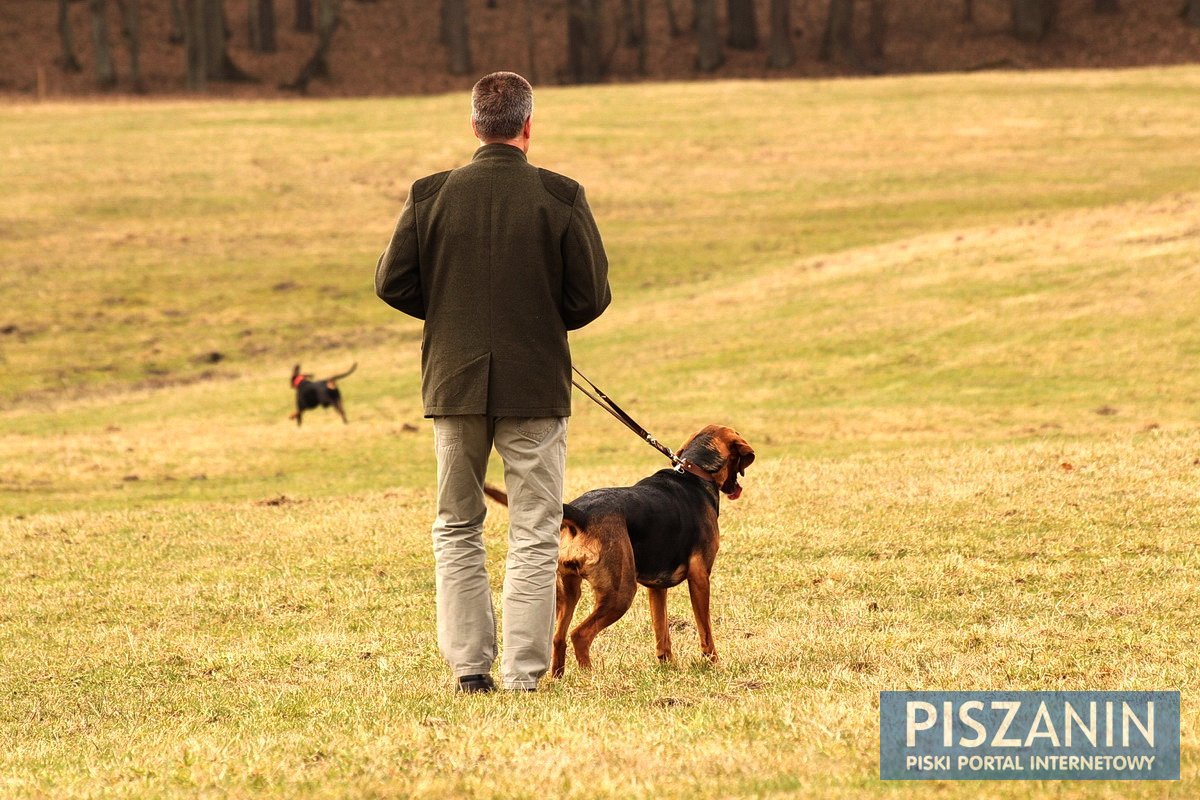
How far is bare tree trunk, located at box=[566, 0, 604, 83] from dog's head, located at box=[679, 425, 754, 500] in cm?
5207

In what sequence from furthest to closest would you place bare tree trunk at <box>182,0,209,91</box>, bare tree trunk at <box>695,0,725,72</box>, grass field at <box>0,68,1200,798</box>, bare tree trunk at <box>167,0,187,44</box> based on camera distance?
bare tree trunk at <box>167,0,187,44</box> < bare tree trunk at <box>695,0,725,72</box> < bare tree trunk at <box>182,0,209,91</box> < grass field at <box>0,68,1200,798</box>

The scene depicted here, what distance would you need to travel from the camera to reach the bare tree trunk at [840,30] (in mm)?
58938

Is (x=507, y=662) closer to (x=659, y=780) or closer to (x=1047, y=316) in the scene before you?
(x=659, y=780)

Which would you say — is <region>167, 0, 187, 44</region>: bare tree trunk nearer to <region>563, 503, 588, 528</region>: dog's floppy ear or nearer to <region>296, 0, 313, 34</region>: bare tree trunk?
<region>296, 0, 313, 34</region>: bare tree trunk

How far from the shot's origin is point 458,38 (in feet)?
198

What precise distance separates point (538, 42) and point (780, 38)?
12.0 metres

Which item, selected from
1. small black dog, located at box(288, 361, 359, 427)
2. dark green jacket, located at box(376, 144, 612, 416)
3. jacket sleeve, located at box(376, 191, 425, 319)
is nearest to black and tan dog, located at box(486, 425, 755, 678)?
dark green jacket, located at box(376, 144, 612, 416)

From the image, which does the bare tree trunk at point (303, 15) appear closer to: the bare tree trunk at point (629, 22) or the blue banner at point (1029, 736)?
the bare tree trunk at point (629, 22)

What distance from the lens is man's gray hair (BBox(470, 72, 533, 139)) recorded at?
20.1 ft

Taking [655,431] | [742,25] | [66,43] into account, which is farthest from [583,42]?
[655,431]

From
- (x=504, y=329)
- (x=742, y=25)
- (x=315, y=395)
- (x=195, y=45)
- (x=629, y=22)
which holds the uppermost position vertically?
(x=629, y=22)

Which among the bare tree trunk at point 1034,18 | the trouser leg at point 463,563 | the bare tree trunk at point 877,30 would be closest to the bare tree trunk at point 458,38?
the bare tree trunk at point 877,30

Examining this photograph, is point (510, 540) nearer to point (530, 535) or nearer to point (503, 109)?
point (530, 535)

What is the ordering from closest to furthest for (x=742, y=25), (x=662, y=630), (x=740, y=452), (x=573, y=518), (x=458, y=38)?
(x=573, y=518), (x=662, y=630), (x=740, y=452), (x=458, y=38), (x=742, y=25)
